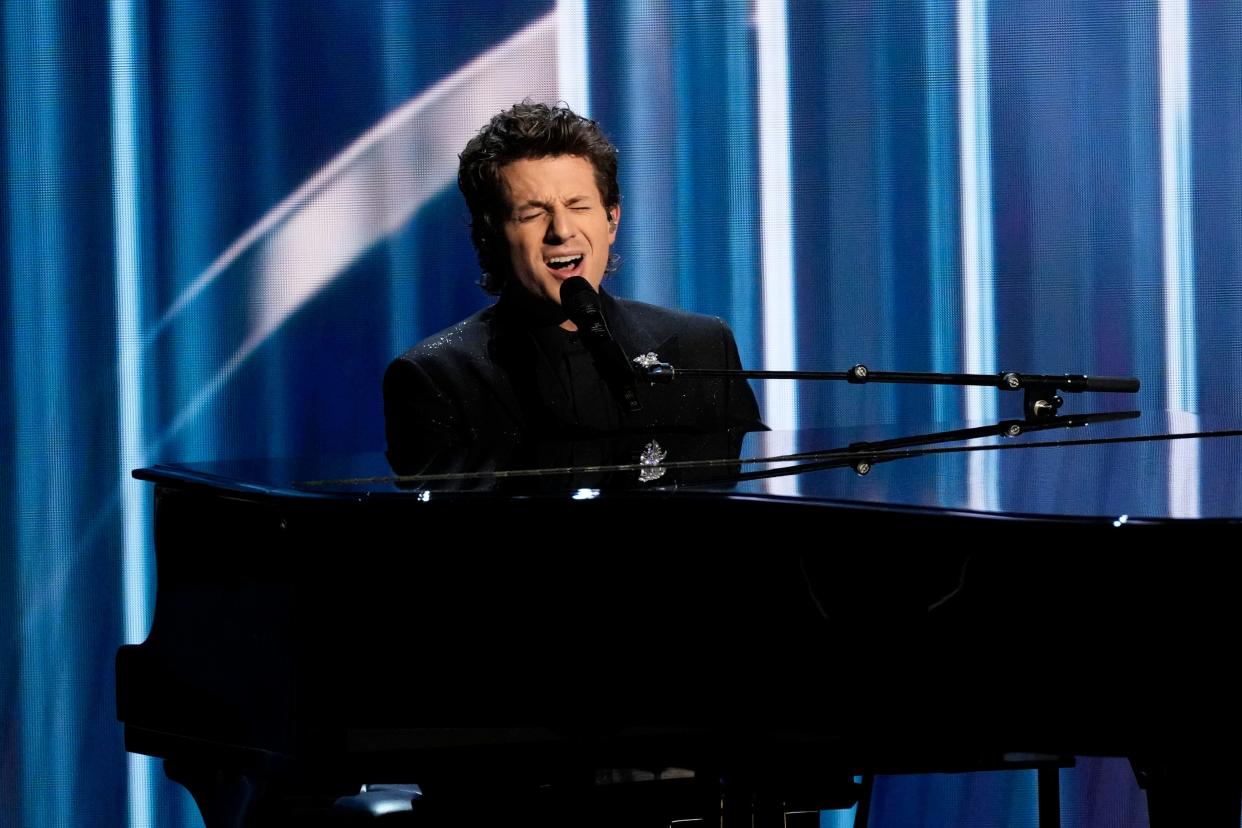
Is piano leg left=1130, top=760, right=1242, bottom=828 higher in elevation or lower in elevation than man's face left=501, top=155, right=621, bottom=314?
lower

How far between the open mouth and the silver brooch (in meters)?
0.52

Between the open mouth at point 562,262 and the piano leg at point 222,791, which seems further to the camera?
the open mouth at point 562,262

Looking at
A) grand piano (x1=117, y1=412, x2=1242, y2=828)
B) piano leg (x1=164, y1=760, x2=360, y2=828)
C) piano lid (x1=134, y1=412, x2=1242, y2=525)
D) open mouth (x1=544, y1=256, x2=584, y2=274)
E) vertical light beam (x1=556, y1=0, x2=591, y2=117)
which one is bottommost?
piano leg (x1=164, y1=760, x2=360, y2=828)

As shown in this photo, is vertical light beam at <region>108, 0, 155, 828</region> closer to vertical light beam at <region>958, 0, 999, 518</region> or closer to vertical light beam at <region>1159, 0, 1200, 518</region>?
vertical light beam at <region>958, 0, 999, 518</region>

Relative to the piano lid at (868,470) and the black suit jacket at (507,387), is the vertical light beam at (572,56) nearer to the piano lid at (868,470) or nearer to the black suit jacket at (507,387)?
the black suit jacket at (507,387)

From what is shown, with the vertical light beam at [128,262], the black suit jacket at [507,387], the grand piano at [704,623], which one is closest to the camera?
the grand piano at [704,623]

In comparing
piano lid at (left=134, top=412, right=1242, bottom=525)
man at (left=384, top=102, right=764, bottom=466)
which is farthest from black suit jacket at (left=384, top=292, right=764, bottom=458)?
piano lid at (left=134, top=412, right=1242, bottom=525)

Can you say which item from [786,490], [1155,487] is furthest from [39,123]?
[1155,487]

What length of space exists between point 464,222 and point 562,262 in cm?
66

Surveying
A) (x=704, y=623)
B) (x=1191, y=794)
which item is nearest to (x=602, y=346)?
(x=704, y=623)

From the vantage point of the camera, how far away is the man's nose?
271cm

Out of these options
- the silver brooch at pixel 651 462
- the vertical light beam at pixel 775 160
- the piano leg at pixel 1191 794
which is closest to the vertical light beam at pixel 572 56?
the vertical light beam at pixel 775 160

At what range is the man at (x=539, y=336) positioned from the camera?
265 centimetres

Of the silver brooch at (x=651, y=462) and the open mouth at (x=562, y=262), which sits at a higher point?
the open mouth at (x=562, y=262)
